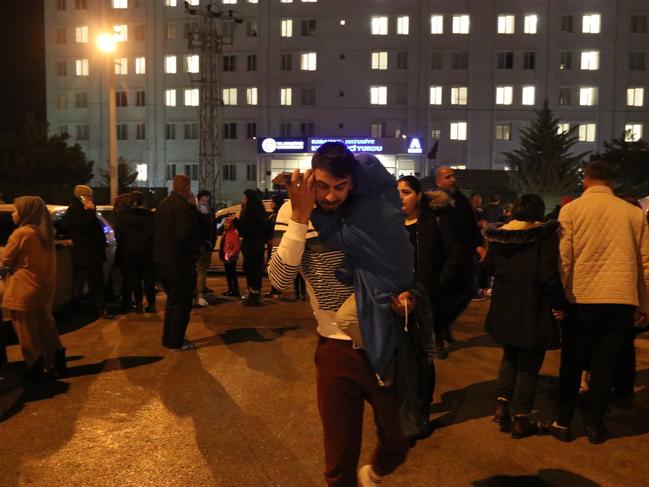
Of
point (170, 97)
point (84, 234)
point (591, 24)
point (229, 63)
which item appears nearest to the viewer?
point (84, 234)

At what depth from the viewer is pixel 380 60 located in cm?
5100

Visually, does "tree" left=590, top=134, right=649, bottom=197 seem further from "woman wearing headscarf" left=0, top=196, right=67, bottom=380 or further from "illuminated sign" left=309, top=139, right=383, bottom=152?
"woman wearing headscarf" left=0, top=196, right=67, bottom=380

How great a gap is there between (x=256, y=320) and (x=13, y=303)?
154 inches

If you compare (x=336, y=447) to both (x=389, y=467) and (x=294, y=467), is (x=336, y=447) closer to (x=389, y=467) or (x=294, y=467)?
(x=389, y=467)

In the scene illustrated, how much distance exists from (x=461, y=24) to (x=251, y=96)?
18.8m

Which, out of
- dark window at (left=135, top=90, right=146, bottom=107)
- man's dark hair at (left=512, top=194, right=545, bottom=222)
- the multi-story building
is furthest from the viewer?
dark window at (left=135, top=90, right=146, bottom=107)

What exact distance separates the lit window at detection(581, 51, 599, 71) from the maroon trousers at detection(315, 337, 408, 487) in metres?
54.2

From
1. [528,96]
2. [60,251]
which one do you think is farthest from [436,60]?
[60,251]

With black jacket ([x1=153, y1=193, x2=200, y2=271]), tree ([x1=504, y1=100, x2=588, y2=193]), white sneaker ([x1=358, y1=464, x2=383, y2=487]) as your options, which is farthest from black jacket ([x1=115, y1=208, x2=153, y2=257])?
tree ([x1=504, y1=100, x2=588, y2=193])

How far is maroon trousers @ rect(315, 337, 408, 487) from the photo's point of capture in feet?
9.23

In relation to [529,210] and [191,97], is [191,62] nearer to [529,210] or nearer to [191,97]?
[191,97]

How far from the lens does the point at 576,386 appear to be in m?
4.55

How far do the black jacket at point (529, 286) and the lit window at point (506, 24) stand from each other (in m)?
51.0

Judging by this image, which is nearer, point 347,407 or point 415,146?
point 347,407
